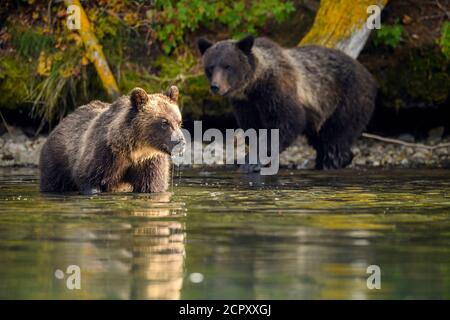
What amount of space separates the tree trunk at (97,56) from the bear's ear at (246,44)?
88.8 inches

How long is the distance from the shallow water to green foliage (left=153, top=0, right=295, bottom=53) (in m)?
5.44

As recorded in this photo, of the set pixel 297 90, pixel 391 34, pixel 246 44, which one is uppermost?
pixel 391 34

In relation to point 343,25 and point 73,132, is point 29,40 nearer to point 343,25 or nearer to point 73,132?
point 343,25

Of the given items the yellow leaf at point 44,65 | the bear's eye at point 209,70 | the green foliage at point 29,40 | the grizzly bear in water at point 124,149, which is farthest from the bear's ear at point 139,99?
the green foliage at point 29,40

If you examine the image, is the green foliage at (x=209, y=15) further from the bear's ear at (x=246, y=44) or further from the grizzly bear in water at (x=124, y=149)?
the grizzly bear in water at (x=124, y=149)

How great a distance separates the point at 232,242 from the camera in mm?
8211

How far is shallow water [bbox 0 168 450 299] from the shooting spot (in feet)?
21.7

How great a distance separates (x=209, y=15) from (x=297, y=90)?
244 centimetres

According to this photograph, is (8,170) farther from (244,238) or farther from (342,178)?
(244,238)

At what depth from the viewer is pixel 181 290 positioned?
21.3ft

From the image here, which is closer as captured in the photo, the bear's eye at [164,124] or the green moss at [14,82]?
the bear's eye at [164,124]

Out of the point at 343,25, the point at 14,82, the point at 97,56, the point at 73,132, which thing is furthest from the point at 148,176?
the point at 14,82

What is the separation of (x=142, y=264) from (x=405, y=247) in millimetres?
1815

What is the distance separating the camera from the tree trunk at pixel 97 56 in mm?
16891
